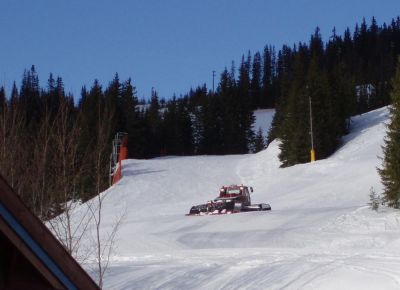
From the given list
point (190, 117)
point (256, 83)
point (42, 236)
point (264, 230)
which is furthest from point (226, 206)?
point (256, 83)

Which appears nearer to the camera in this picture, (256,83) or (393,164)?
(393,164)

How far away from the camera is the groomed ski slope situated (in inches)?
557

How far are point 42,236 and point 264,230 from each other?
19.3 meters

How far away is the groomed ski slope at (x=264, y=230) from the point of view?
14141 mm

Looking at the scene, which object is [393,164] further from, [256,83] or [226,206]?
[256,83]

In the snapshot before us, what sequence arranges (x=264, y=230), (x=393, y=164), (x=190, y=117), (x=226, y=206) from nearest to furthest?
(x=264, y=230), (x=393, y=164), (x=226, y=206), (x=190, y=117)

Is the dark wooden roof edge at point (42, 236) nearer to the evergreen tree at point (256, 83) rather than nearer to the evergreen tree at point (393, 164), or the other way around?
the evergreen tree at point (393, 164)

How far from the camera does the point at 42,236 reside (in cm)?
349

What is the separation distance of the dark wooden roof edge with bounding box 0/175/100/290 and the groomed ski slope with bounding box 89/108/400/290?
9.66 m

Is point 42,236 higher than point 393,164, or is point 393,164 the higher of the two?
point 42,236

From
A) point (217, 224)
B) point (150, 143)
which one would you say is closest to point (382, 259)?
point (217, 224)

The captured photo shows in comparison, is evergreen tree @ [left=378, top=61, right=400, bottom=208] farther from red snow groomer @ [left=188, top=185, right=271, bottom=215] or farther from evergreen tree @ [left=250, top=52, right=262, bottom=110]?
evergreen tree @ [left=250, top=52, right=262, bottom=110]

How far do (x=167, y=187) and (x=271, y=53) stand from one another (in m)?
111

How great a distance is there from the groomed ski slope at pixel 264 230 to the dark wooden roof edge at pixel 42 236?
9657mm
